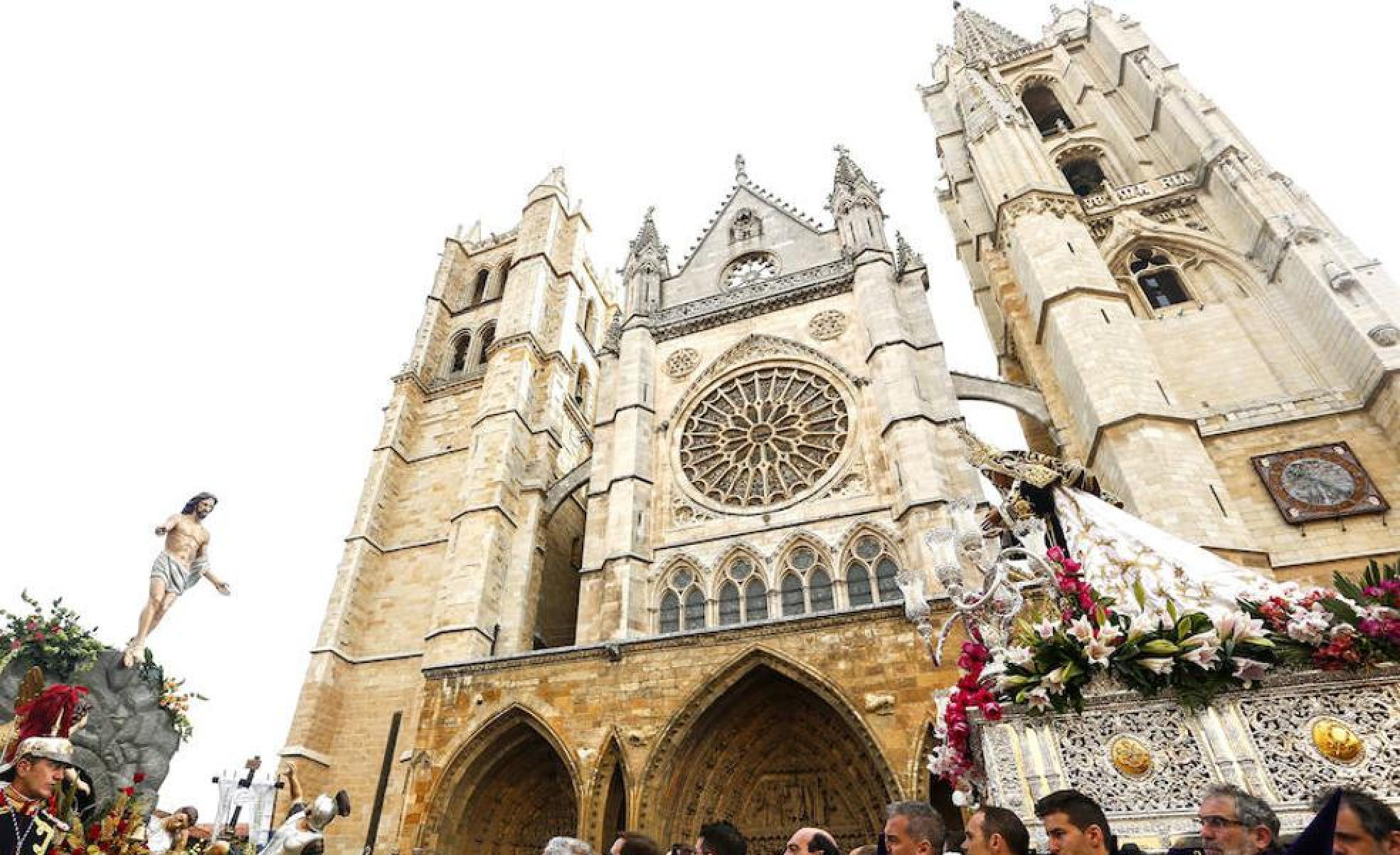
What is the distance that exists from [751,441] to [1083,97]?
12837mm

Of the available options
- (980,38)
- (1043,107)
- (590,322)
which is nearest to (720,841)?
(590,322)

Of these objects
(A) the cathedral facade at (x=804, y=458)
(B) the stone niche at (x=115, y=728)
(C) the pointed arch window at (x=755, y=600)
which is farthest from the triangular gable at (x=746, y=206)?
(B) the stone niche at (x=115, y=728)

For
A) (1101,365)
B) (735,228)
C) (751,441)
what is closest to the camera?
(1101,365)

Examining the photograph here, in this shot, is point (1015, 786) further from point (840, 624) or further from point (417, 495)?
point (417, 495)

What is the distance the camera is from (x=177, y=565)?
6.41m

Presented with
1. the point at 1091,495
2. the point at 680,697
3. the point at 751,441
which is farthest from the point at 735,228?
the point at 1091,495

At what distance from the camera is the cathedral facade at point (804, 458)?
9.23 m

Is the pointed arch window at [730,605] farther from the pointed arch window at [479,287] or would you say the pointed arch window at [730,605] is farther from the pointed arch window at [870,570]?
the pointed arch window at [479,287]

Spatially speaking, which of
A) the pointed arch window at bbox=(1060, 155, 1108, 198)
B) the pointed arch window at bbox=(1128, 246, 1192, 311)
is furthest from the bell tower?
the pointed arch window at bbox=(1060, 155, 1108, 198)

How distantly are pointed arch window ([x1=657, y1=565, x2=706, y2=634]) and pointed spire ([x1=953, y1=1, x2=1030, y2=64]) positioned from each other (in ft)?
53.8

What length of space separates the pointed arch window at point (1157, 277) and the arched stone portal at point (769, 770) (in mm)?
9765

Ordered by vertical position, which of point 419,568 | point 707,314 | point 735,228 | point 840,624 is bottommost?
point 840,624

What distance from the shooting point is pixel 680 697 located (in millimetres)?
9188

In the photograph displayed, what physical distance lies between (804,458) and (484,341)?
11482mm
